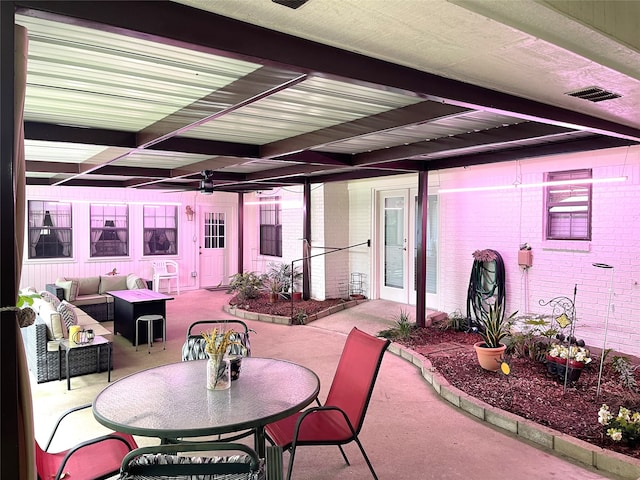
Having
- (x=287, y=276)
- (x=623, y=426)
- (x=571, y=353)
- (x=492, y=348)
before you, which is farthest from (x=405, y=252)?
(x=623, y=426)

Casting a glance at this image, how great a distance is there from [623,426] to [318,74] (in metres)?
3.41

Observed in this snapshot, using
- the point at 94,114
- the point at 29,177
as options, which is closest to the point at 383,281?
the point at 94,114

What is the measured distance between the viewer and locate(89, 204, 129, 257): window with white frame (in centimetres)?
1023

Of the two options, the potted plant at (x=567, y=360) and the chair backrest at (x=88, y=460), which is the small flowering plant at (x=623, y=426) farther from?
the chair backrest at (x=88, y=460)

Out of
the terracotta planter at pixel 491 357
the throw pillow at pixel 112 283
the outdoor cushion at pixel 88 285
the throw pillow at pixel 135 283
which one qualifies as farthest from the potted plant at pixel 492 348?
the outdoor cushion at pixel 88 285

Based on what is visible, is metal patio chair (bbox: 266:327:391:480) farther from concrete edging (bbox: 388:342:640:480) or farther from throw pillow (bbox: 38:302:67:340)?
throw pillow (bbox: 38:302:67:340)

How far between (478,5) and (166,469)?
6.93 feet

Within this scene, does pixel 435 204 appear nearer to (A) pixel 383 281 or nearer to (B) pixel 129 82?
(A) pixel 383 281

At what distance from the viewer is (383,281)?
29.1 feet

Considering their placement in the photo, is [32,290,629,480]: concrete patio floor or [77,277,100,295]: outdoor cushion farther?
[77,277,100,295]: outdoor cushion

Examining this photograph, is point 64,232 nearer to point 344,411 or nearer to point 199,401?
point 199,401

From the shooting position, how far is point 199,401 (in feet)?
8.46

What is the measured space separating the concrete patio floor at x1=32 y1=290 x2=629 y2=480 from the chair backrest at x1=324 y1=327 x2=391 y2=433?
1.74 ft

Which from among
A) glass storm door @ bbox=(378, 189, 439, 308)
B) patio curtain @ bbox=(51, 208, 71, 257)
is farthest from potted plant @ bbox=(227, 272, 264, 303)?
patio curtain @ bbox=(51, 208, 71, 257)
